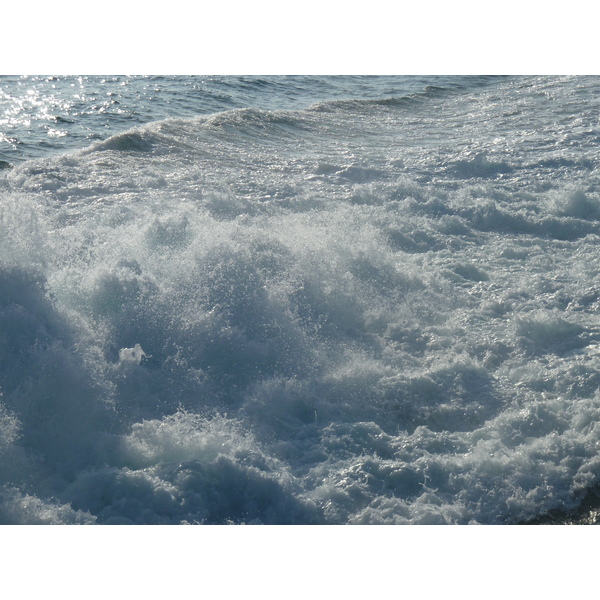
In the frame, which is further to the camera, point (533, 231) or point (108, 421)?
point (533, 231)

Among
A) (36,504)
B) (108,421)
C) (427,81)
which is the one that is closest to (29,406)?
(108,421)

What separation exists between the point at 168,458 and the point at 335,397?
156 cm

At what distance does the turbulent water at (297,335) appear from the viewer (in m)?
4.63

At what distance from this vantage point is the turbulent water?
4.63 meters

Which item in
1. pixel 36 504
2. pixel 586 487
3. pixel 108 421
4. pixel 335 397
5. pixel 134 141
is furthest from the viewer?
pixel 134 141

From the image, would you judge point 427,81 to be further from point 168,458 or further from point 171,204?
point 168,458

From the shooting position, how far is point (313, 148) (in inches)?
463

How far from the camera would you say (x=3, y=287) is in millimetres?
5852

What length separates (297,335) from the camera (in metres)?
6.21

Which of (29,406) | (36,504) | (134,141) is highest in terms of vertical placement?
(134,141)

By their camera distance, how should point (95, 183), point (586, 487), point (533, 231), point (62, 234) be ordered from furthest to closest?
1. point (95, 183)
2. point (533, 231)
3. point (62, 234)
4. point (586, 487)

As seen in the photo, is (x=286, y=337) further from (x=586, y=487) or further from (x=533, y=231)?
(x=533, y=231)

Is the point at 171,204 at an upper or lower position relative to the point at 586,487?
upper

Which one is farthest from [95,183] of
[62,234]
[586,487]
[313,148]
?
[586,487]
